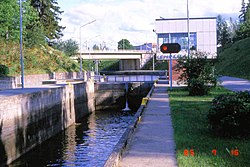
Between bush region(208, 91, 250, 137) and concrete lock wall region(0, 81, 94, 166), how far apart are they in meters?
9.17

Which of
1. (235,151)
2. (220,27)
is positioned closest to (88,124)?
(235,151)

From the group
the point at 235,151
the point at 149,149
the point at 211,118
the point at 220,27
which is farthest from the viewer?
the point at 220,27

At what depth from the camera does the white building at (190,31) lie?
5862 cm

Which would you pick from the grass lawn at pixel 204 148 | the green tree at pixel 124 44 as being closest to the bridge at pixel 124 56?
the green tree at pixel 124 44

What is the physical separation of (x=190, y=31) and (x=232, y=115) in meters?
50.6

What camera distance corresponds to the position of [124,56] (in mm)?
91875

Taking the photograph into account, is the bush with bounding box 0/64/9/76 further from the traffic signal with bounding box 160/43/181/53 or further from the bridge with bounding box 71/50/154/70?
the bridge with bounding box 71/50/154/70

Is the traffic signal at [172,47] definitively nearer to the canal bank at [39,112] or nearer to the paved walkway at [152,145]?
the canal bank at [39,112]

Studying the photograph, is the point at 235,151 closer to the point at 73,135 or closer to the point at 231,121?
the point at 231,121

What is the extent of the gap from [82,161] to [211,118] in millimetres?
6545

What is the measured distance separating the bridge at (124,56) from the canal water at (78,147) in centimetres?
4515

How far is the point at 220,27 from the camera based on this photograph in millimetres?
139750

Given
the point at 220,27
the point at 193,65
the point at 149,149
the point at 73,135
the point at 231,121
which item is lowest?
the point at 73,135
